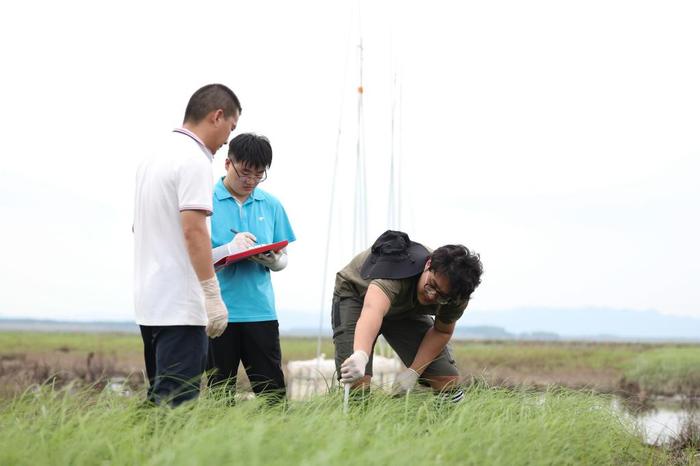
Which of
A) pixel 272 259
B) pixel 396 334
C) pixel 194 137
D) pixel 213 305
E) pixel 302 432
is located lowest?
pixel 302 432

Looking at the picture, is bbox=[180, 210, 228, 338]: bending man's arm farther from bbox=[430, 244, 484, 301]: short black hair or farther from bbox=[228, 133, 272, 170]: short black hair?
bbox=[430, 244, 484, 301]: short black hair

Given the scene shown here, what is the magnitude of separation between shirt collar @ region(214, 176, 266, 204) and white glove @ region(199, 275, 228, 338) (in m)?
1.11

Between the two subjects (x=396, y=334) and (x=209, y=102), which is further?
(x=396, y=334)

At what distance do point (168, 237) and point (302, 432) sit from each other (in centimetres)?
104

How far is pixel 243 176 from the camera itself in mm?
4867

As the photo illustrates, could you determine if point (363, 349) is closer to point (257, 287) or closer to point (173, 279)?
point (257, 287)

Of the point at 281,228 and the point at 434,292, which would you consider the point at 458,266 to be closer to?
the point at 434,292

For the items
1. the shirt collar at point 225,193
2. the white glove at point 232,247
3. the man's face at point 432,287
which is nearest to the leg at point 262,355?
the white glove at point 232,247

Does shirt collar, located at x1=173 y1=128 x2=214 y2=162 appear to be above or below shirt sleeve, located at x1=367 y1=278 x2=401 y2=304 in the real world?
above

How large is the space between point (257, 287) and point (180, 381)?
1.02 metres

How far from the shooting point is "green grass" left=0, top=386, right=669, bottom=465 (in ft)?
10.7

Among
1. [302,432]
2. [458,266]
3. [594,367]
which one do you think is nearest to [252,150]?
[458,266]

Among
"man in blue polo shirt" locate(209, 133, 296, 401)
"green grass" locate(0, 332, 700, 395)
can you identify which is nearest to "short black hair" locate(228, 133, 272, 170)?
"man in blue polo shirt" locate(209, 133, 296, 401)

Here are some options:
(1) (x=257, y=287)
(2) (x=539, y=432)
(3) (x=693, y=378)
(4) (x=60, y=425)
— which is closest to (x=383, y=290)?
(1) (x=257, y=287)
